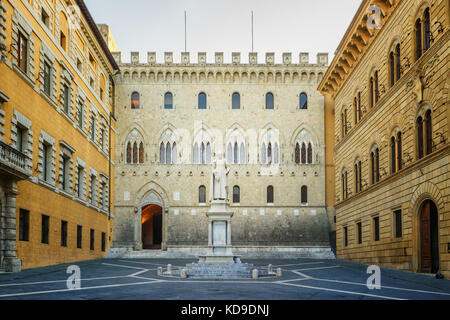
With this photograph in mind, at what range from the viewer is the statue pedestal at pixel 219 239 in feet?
80.7

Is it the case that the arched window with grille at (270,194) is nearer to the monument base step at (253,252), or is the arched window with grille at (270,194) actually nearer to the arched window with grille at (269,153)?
the arched window with grille at (269,153)

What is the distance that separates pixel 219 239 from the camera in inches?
979

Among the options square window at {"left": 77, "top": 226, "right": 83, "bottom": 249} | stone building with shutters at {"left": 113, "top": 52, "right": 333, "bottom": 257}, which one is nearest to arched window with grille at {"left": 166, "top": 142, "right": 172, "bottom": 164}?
stone building with shutters at {"left": 113, "top": 52, "right": 333, "bottom": 257}

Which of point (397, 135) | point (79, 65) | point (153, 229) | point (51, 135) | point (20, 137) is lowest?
point (153, 229)

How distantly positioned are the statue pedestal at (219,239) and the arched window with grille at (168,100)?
22.0 meters

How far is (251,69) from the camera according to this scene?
45.9m

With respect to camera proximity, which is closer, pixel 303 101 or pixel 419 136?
pixel 419 136

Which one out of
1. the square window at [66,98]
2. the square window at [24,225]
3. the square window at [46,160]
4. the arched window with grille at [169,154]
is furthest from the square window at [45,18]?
the arched window with grille at [169,154]

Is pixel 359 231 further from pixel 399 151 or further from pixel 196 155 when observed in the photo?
pixel 196 155

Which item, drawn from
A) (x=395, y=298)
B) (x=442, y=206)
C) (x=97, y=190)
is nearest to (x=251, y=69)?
(x=97, y=190)

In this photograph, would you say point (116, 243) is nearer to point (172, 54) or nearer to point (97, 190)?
point (97, 190)

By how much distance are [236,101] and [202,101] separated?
277 cm

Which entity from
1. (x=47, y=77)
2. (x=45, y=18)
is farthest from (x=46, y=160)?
(x=45, y=18)
